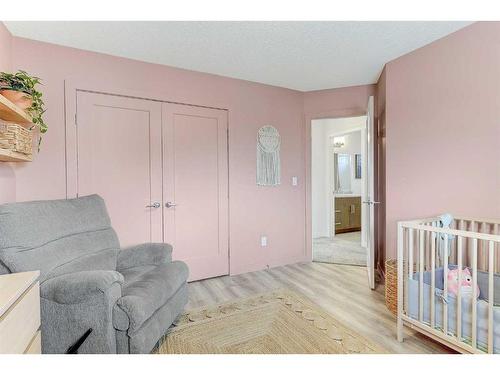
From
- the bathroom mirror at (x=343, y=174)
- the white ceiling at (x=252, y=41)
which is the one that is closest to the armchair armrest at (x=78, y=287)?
the white ceiling at (x=252, y=41)

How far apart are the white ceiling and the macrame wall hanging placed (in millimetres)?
716

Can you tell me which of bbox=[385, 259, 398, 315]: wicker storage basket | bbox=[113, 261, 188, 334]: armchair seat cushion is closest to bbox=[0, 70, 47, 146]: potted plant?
bbox=[113, 261, 188, 334]: armchair seat cushion

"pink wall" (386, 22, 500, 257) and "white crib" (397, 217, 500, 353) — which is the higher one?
"pink wall" (386, 22, 500, 257)

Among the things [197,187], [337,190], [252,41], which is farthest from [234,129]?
[337,190]

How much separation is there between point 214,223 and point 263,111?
149 centimetres

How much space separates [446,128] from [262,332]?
2.18m

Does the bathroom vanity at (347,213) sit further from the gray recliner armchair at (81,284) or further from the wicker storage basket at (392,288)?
the gray recliner armchair at (81,284)

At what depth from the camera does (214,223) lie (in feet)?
9.89

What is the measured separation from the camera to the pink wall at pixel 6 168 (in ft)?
6.17

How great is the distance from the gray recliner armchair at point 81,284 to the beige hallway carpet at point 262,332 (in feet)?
0.70

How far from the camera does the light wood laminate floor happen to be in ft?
5.99

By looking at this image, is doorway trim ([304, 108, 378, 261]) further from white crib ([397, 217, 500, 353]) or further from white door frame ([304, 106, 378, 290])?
white crib ([397, 217, 500, 353])

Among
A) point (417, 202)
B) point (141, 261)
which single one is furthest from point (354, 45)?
point (141, 261)

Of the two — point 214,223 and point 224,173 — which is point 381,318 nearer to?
point 214,223
